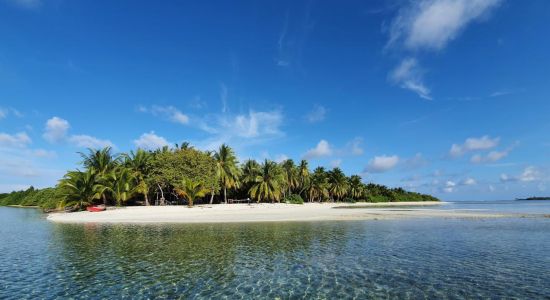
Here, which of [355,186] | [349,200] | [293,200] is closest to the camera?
[293,200]

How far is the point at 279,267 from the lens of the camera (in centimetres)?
1673

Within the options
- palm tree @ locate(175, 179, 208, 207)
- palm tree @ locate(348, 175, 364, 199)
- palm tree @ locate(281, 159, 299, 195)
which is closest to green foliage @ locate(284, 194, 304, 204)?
palm tree @ locate(281, 159, 299, 195)

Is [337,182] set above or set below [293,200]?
above

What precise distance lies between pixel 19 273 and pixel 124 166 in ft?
190

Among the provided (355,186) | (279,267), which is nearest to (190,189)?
(279,267)

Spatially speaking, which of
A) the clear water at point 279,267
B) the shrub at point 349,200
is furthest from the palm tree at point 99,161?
the shrub at point 349,200

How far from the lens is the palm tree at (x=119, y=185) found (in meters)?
61.8

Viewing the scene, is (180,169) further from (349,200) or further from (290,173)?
(349,200)

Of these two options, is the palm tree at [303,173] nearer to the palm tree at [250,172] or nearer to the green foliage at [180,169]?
the palm tree at [250,172]

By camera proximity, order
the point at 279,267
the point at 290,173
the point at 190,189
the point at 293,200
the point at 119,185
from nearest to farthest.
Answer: the point at 279,267
the point at 190,189
the point at 119,185
the point at 293,200
the point at 290,173

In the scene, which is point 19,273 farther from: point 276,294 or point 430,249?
point 430,249

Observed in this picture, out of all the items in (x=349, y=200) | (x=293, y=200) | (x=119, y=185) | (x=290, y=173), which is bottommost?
(x=293, y=200)

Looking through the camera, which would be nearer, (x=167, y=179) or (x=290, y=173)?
(x=167, y=179)

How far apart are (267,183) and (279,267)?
2626 inches
